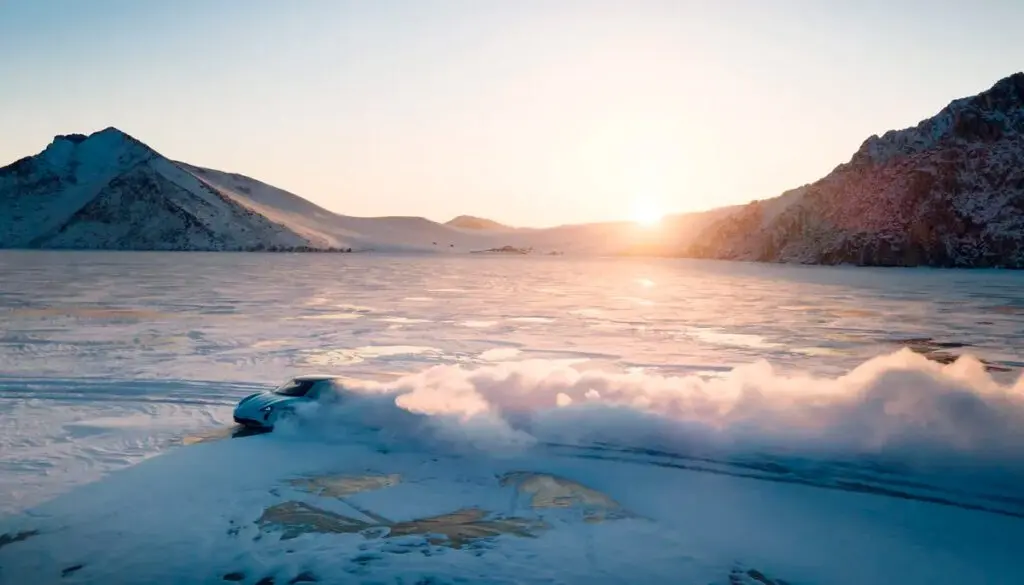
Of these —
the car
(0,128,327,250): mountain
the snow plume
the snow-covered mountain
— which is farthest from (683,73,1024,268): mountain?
(0,128,327,250): mountain

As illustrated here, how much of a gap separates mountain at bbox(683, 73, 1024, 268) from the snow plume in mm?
71027

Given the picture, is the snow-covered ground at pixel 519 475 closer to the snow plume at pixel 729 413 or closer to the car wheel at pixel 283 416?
the snow plume at pixel 729 413

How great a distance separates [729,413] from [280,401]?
495 cm

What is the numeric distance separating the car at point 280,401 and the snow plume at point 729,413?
0.39 m

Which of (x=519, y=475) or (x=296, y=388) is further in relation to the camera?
(x=296, y=388)

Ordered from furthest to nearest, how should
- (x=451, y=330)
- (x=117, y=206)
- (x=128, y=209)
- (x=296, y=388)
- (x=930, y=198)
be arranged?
1. (x=117, y=206)
2. (x=128, y=209)
3. (x=930, y=198)
4. (x=451, y=330)
5. (x=296, y=388)

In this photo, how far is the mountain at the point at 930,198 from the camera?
6831 centimetres

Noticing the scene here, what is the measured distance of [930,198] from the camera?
2798 inches

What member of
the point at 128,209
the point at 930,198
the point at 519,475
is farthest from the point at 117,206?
the point at 519,475

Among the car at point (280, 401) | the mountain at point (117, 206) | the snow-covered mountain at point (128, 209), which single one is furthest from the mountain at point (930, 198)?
the mountain at point (117, 206)

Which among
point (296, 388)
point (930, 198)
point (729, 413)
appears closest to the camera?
point (729, 413)

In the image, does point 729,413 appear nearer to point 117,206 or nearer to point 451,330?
point 451,330

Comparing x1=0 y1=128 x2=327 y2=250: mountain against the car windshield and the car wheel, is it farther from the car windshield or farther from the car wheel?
the car wheel

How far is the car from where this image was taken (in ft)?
27.1
